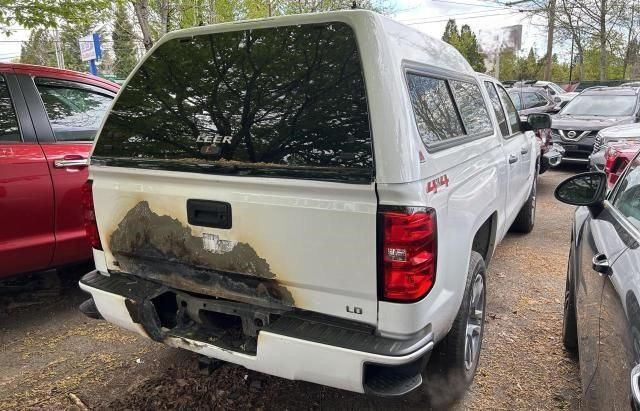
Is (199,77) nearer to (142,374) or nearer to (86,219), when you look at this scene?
(86,219)

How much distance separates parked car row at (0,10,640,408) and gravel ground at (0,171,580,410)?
292 millimetres

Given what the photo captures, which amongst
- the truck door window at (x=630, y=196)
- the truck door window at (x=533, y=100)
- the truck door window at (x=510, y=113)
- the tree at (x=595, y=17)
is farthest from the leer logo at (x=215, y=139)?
the tree at (x=595, y=17)

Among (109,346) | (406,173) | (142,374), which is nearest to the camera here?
(406,173)

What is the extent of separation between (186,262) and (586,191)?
217 centimetres

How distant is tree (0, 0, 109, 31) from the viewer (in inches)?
232

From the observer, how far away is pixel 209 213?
89.8 inches

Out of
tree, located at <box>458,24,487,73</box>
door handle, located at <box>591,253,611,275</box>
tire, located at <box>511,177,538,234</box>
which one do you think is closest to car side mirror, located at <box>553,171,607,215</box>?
door handle, located at <box>591,253,611,275</box>

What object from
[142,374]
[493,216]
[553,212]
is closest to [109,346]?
[142,374]

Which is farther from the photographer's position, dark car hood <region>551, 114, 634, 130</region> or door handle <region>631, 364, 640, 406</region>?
dark car hood <region>551, 114, 634, 130</region>

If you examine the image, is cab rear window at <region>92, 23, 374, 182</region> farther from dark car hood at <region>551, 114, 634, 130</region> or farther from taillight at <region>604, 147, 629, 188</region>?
dark car hood at <region>551, 114, 634, 130</region>

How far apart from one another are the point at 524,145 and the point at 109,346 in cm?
428

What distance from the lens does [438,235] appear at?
2.06m

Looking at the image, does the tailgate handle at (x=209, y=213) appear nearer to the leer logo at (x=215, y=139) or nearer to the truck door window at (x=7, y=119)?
the leer logo at (x=215, y=139)

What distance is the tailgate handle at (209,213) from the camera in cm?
223
